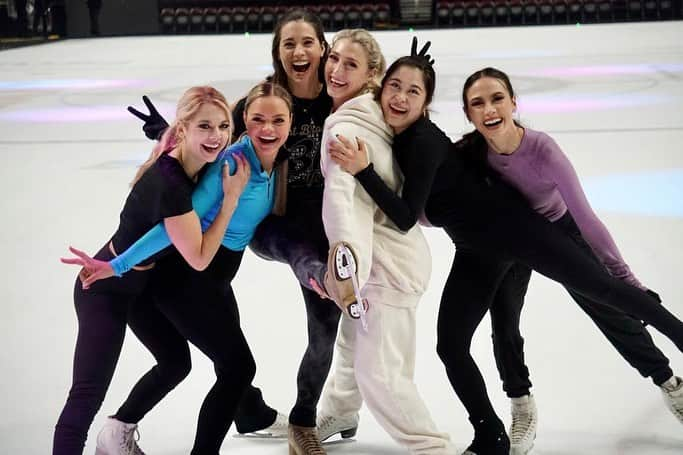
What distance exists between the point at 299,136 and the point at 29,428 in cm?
122

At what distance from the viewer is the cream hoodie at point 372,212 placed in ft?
7.79

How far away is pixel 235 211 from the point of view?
2502 millimetres

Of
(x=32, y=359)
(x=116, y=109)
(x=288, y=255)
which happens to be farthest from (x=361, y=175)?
(x=116, y=109)

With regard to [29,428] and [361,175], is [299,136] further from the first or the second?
[29,428]

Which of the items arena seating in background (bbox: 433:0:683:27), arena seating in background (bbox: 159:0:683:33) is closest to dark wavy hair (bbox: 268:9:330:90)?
arena seating in background (bbox: 159:0:683:33)

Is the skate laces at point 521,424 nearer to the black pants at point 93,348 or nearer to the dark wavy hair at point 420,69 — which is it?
the dark wavy hair at point 420,69

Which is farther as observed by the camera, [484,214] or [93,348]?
[484,214]

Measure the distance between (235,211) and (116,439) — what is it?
0.71 metres

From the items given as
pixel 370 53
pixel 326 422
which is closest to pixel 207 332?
pixel 326 422

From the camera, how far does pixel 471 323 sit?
8.37 ft

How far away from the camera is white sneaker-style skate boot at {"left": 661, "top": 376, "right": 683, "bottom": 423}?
2.79 metres

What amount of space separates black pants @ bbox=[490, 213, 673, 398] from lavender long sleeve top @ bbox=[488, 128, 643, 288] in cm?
11

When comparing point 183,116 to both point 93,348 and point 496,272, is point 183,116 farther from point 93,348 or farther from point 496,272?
point 496,272

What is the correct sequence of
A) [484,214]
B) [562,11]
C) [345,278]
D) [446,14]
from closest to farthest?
1. [345,278]
2. [484,214]
3. [562,11]
4. [446,14]
